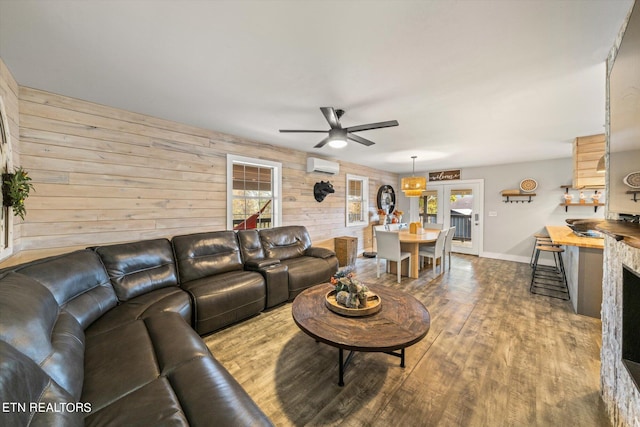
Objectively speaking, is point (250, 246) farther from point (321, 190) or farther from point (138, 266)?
point (321, 190)

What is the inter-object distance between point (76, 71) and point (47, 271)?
1679mm

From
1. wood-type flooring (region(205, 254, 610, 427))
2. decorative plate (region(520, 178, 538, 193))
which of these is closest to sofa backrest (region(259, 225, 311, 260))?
wood-type flooring (region(205, 254, 610, 427))

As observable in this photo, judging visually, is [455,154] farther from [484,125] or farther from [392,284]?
[392,284]

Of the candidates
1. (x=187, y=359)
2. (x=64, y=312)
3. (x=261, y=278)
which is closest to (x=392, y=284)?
(x=261, y=278)

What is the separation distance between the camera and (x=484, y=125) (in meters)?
3.19

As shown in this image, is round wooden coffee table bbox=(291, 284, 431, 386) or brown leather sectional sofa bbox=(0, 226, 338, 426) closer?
brown leather sectional sofa bbox=(0, 226, 338, 426)

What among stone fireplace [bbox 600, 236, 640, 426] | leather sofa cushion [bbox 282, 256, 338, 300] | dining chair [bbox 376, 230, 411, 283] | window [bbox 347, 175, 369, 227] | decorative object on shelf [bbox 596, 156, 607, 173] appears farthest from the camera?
window [bbox 347, 175, 369, 227]

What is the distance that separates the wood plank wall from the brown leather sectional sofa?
1.87ft

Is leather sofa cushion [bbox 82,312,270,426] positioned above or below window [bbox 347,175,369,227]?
below

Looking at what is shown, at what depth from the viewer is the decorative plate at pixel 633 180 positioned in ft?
3.57

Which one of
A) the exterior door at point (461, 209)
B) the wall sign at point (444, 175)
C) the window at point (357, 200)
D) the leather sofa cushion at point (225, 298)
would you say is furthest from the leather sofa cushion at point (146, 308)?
the wall sign at point (444, 175)

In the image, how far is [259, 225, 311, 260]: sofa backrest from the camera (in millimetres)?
3748

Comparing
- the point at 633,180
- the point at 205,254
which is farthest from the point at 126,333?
the point at 633,180

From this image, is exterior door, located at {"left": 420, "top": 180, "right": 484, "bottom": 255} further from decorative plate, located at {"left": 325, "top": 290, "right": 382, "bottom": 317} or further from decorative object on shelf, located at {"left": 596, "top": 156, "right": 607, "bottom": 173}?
decorative plate, located at {"left": 325, "top": 290, "right": 382, "bottom": 317}
